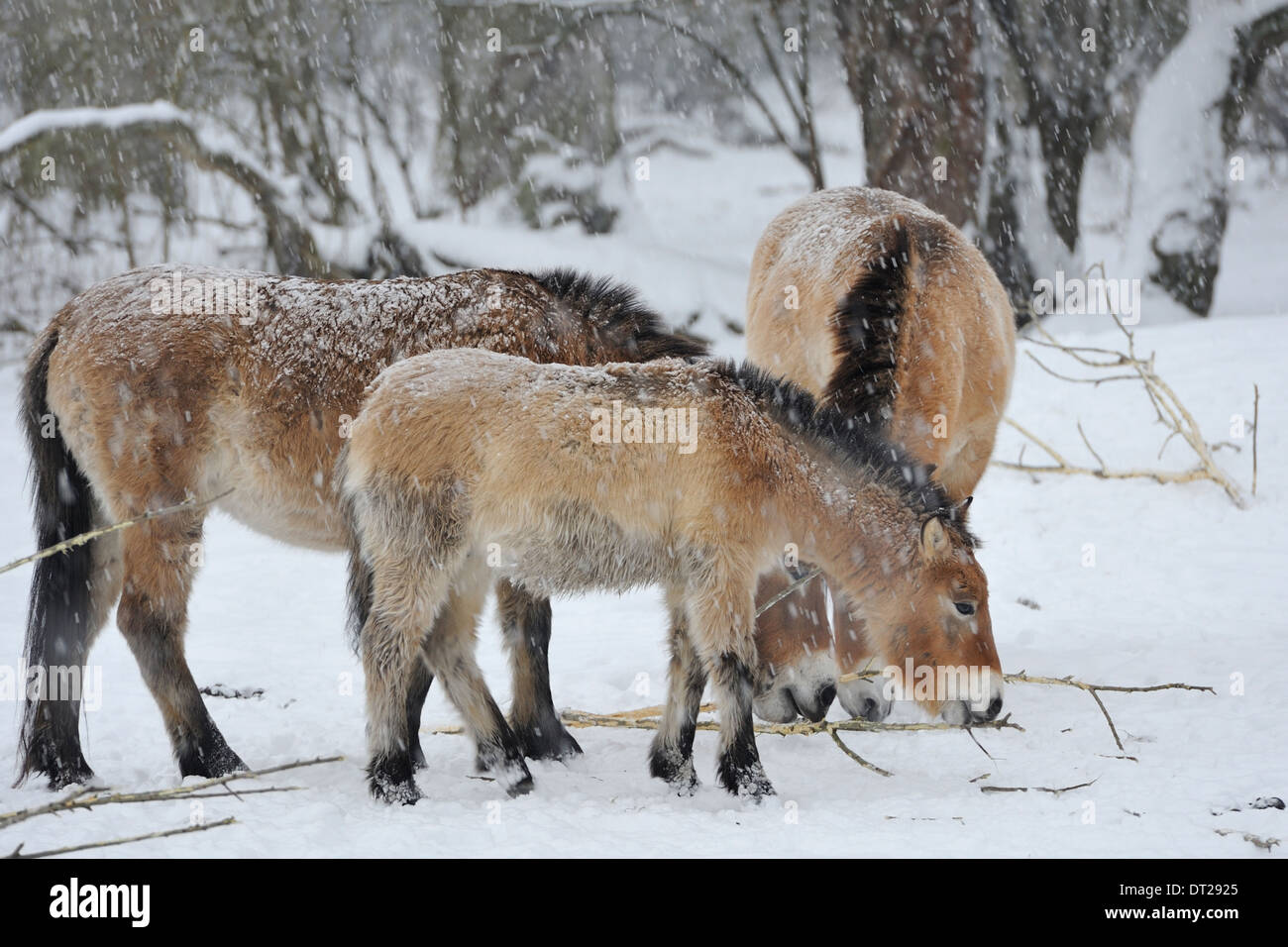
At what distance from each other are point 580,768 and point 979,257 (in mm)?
3894

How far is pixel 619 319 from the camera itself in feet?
18.9

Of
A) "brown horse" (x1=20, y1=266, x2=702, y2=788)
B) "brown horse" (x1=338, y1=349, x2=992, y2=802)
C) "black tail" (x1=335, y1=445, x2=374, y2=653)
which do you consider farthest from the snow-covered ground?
"black tail" (x1=335, y1=445, x2=374, y2=653)

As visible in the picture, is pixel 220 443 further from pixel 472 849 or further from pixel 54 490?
pixel 472 849

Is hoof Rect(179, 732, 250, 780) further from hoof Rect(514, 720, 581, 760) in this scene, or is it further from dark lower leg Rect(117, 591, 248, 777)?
hoof Rect(514, 720, 581, 760)

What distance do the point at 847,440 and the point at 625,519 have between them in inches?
40.5

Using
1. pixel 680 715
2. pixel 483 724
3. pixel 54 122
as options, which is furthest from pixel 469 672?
pixel 54 122

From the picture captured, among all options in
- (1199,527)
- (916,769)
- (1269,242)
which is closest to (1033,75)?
(1269,242)

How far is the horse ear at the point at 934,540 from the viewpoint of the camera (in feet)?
15.4

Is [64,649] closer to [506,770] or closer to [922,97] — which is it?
[506,770]

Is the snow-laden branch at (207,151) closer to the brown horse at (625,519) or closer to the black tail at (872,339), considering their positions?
the brown horse at (625,519)

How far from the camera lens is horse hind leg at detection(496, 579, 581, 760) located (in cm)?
545

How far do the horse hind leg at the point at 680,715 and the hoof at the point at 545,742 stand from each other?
27.2 inches

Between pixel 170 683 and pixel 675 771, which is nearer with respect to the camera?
pixel 675 771

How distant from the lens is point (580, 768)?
527 centimetres
